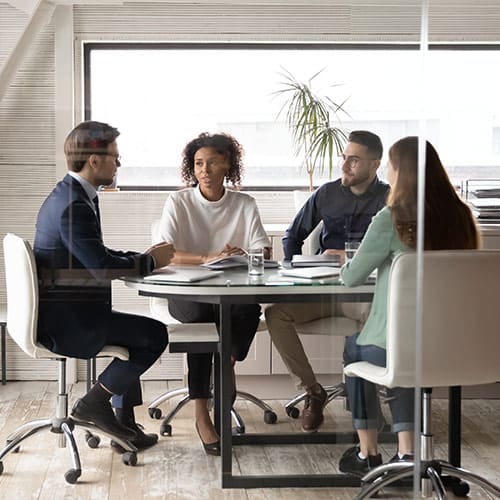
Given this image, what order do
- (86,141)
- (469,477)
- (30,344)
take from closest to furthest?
(86,141) < (30,344) < (469,477)

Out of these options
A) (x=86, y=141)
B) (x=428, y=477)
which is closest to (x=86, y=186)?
(x=86, y=141)

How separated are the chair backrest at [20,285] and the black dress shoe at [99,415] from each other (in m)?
0.21

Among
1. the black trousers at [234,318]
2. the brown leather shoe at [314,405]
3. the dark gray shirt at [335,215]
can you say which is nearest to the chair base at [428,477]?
the brown leather shoe at [314,405]

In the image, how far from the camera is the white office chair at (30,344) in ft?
7.79

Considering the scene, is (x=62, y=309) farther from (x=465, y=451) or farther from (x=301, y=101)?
(x=465, y=451)

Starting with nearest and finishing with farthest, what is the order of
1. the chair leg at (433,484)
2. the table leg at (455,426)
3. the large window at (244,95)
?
the large window at (244,95)
the chair leg at (433,484)
the table leg at (455,426)

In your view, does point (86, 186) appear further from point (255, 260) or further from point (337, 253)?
point (337, 253)

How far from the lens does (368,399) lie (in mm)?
2479

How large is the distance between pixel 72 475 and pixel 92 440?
3.5 inches

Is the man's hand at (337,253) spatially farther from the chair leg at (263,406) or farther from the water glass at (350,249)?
the chair leg at (263,406)

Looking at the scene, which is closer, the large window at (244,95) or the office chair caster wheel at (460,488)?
the large window at (244,95)

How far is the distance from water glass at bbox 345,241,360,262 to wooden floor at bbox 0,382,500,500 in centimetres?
35

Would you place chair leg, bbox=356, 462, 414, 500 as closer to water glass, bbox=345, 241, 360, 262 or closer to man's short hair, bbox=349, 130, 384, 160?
water glass, bbox=345, 241, 360, 262

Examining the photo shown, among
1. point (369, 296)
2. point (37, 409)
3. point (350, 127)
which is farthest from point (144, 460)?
point (350, 127)
